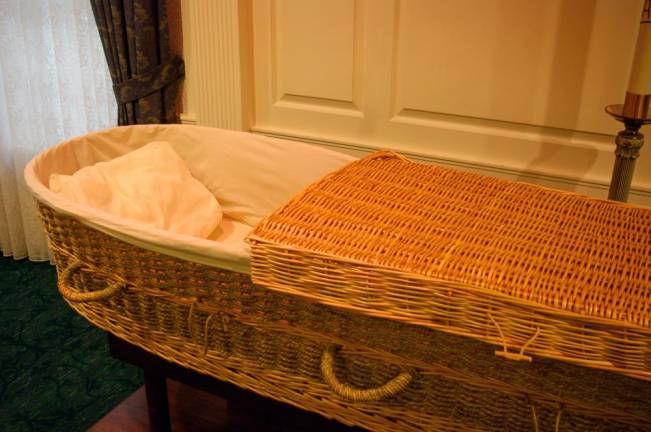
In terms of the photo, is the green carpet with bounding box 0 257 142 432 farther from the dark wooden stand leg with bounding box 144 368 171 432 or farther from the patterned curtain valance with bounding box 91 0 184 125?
the patterned curtain valance with bounding box 91 0 184 125

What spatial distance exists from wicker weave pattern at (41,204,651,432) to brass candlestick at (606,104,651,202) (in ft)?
1.92

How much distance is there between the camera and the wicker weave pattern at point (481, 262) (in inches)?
29.2

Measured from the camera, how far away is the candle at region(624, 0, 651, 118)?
112cm

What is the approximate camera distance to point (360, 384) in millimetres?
923

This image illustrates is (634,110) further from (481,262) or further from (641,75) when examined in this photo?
(481,262)

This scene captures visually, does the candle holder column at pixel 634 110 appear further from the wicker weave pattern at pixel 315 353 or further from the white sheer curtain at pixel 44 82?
the white sheer curtain at pixel 44 82

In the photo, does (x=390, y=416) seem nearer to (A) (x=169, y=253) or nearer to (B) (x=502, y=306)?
(B) (x=502, y=306)

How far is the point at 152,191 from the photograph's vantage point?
4.70 feet

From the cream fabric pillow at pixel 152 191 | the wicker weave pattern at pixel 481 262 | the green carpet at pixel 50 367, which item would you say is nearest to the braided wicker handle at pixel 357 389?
the wicker weave pattern at pixel 481 262

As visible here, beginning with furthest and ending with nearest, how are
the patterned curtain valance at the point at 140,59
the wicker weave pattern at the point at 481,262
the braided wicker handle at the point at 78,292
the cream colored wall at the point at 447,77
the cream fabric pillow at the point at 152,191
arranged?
the patterned curtain valance at the point at 140,59 → the cream colored wall at the point at 447,77 → the cream fabric pillow at the point at 152,191 → the braided wicker handle at the point at 78,292 → the wicker weave pattern at the point at 481,262

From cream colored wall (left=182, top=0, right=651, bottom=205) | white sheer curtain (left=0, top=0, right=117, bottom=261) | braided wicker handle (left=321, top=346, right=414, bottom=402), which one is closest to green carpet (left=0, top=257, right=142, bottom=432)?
white sheer curtain (left=0, top=0, right=117, bottom=261)

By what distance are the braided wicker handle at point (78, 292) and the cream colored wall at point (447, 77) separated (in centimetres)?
83

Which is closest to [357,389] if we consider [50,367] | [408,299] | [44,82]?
[408,299]

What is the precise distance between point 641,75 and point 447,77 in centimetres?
51
